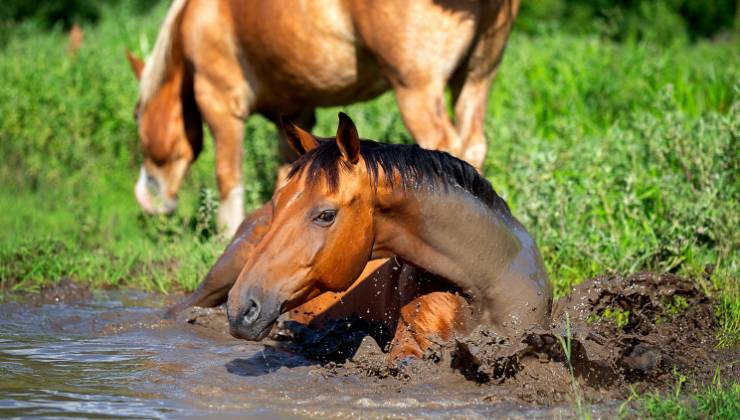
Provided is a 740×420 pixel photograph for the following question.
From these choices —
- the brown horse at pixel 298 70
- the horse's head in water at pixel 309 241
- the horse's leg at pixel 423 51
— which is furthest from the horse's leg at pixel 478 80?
the horse's head in water at pixel 309 241

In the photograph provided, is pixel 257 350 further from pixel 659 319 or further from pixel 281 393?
pixel 659 319

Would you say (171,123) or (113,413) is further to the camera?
(171,123)

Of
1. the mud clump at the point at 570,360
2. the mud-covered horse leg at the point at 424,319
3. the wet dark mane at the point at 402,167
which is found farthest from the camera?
the mud-covered horse leg at the point at 424,319

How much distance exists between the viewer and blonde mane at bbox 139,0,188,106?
26.5ft

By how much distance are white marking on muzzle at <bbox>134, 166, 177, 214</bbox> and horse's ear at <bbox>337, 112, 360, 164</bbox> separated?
4743mm

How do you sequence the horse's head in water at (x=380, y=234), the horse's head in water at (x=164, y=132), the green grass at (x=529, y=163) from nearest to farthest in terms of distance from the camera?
the horse's head in water at (x=380, y=234), the green grass at (x=529, y=163), the horse's head in water at (x=164, y=132)

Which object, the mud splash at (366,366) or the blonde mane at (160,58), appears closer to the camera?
the mud splash at (366,366)

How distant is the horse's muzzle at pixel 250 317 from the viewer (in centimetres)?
387

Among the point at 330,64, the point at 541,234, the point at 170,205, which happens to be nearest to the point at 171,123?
the point at 170,205

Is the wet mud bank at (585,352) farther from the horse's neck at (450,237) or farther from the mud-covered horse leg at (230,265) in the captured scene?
the mud-covered horse leg at (230,265)

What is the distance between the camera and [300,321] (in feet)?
18.5

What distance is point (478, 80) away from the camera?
710cm

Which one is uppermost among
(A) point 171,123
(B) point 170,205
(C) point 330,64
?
(C) point 330,64

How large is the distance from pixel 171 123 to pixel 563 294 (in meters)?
3.83
